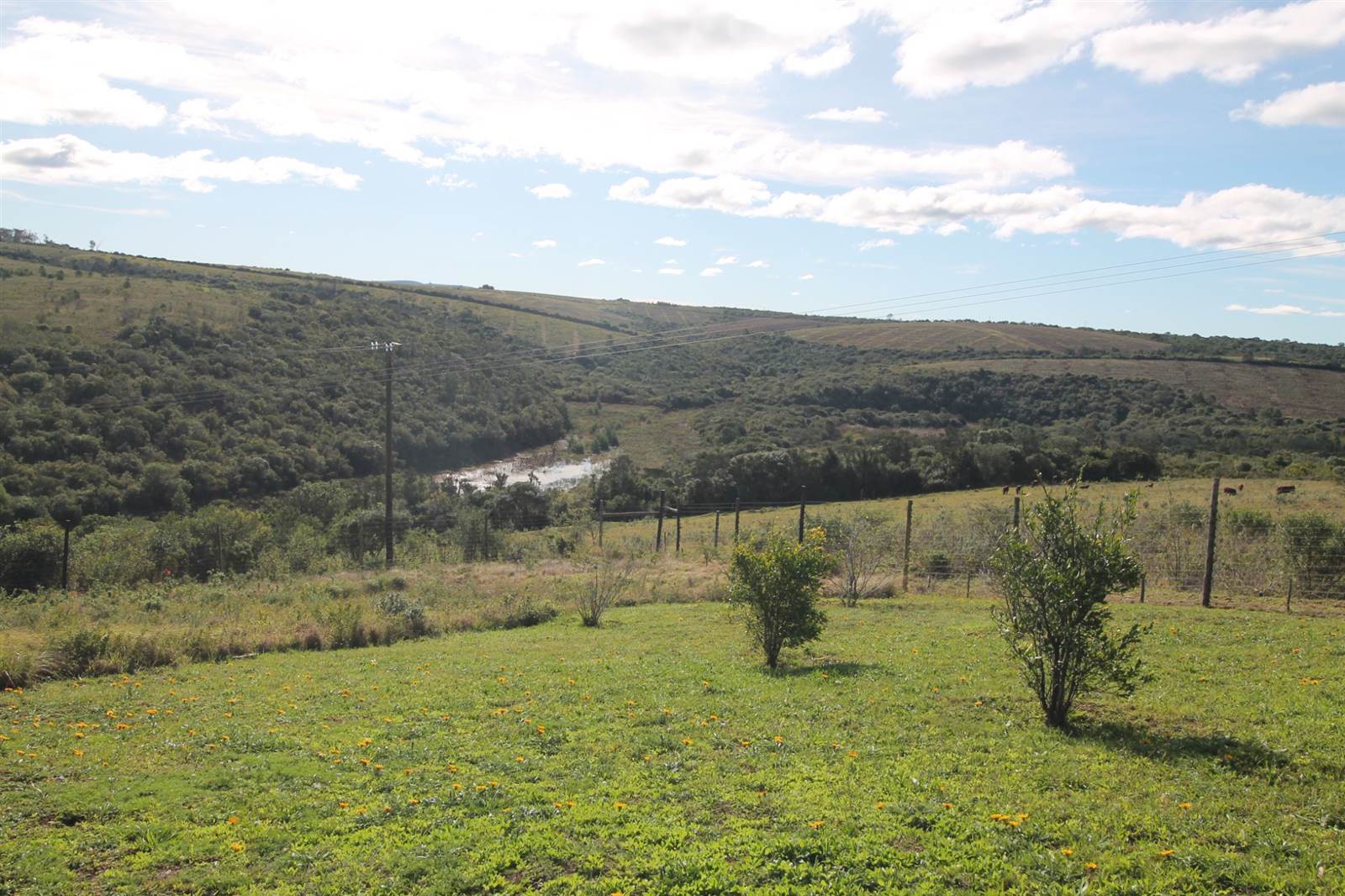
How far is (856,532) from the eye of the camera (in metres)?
22.3

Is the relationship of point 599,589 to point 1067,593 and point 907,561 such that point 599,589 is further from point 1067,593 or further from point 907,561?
point 1067,593

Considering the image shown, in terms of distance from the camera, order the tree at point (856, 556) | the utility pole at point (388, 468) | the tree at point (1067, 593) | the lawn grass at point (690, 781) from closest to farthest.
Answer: the lawn grass at point (690, 781)
the tree at point (1067, 593)
the tree at point (856, 556)
the utility pole at point (388, 468)

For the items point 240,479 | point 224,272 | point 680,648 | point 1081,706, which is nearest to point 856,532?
point 680,648

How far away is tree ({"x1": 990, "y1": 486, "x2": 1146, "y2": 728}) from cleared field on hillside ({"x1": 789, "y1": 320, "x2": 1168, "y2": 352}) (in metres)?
84.3

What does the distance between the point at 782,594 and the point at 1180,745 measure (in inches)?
250

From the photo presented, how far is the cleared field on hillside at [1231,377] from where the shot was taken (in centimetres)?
6288

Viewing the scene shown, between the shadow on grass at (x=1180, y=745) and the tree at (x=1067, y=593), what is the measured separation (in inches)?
13.9

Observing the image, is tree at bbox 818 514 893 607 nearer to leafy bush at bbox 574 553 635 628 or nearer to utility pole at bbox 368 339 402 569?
leafy bush at bbox 574 553 635 628

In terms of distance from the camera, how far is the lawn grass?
554 cm

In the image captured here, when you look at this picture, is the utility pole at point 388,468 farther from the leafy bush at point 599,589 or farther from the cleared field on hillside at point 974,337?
the cleared field on hillside at point 974,337

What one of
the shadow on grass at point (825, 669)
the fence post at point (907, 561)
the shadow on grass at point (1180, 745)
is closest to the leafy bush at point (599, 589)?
the shadow on grass at point (825, 669)

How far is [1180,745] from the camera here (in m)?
7.68

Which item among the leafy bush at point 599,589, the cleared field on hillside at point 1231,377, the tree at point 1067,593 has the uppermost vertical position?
the cleared field on hillside at point 1231,377

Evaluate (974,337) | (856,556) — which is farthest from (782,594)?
(974,337)
